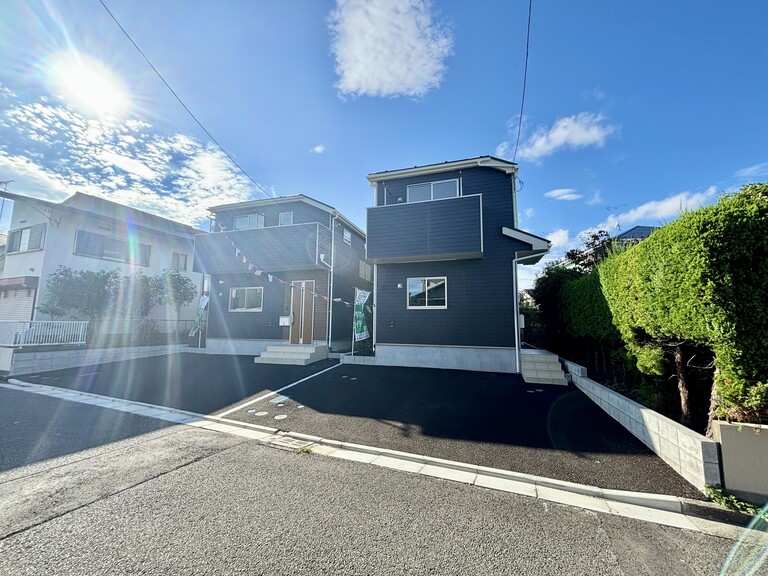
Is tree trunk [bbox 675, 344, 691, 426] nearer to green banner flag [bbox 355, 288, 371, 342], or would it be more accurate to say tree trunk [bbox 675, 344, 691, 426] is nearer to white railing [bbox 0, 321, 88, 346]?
green banner flag [bbox 355, 288, 371, 342]

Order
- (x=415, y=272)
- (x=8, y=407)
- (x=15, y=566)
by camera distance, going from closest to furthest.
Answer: (x=15, y=566), (x=8, y=407), (x=415, y=272)

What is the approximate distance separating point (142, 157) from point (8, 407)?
21.6 feet

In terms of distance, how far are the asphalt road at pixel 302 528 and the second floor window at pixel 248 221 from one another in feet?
37.2

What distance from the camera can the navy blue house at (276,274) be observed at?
11859 millimetres

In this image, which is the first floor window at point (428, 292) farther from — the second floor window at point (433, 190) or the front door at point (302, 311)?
the front door at point (302, 311)

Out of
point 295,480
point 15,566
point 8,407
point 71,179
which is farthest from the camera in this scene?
point 71,179

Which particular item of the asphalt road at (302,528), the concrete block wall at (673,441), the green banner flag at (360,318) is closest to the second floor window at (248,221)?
the green banner flag at (360,318)

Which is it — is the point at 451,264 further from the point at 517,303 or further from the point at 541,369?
the point at 541,369

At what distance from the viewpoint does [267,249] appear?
12133mm

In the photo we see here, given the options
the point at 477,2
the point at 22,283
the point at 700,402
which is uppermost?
the point at 477,2

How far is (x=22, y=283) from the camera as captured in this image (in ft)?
41.0

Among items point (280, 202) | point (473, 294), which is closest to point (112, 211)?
point (280, 202)

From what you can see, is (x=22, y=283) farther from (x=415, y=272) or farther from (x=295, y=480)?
(x=295, y=480)

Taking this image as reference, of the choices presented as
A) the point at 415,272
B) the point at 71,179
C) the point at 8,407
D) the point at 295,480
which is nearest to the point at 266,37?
the point at 415,272
